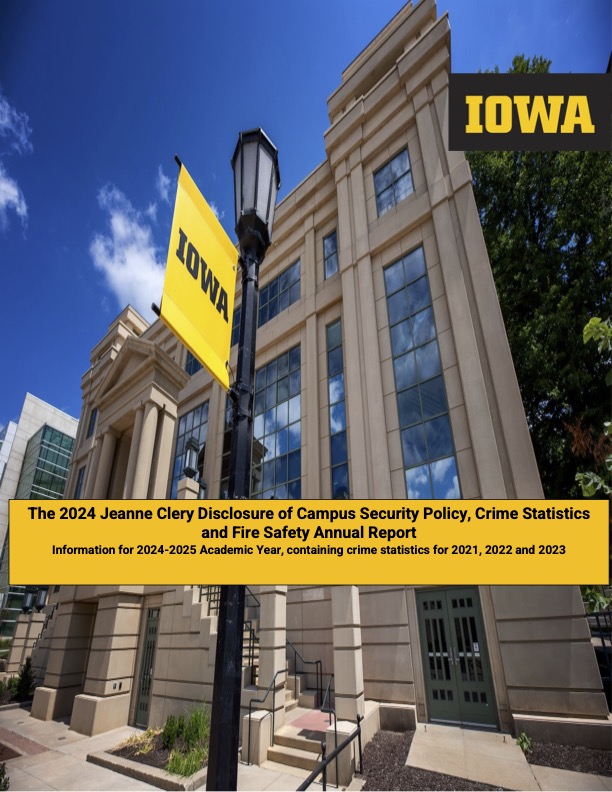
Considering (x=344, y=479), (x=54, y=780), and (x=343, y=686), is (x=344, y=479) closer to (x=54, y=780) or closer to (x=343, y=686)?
(x=343, y=686)

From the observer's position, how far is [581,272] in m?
→ 16.7

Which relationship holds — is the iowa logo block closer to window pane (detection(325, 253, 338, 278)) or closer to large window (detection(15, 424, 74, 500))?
window pane (detection(325, 253, 338, 278))

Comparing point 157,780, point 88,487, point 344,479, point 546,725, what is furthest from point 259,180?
point 88,487

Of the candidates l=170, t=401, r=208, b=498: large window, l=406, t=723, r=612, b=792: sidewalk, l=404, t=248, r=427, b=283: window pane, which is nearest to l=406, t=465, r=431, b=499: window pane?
l=406, t=723, r=612, b=792: sidewalk

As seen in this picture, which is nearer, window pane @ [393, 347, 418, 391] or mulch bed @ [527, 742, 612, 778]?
mulch bed @ [527, 742, 612, 778]

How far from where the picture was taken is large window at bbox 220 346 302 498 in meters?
16.4

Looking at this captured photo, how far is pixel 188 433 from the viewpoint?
23000mm

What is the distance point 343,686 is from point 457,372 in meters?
Answer: 8.37

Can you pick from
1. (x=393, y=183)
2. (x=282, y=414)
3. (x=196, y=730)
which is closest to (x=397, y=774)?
(x=196, y=730)

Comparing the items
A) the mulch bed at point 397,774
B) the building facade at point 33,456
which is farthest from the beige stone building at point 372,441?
the building facade at point 33,456

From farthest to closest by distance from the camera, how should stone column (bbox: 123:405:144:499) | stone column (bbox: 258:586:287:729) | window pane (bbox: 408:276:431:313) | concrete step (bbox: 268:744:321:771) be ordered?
1. stone column (bbox: 123:405:144:499)
2. window pane (bbox: 408:276:431:313)
3. stone column (bbox: 258:586:287:729)
4. concrete step (bbox: 268:744:321:771)

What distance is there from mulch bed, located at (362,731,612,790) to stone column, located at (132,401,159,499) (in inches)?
403

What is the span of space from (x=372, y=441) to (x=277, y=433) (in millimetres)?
5367

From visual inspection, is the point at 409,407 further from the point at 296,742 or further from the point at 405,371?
the point at 296,742
